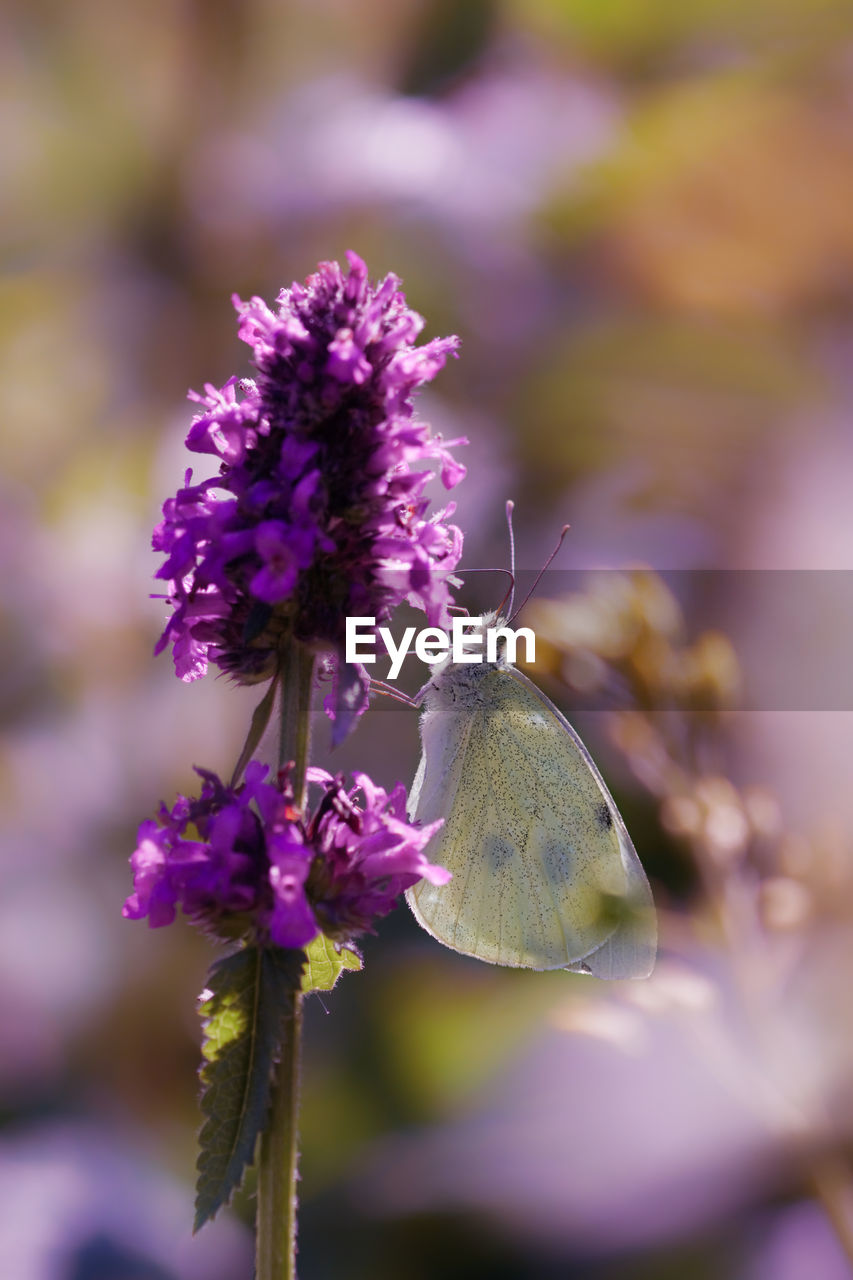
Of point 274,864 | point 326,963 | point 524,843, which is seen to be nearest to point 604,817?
point 524,843

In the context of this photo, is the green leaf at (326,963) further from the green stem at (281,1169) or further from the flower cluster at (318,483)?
the flower cluster at (318,483)

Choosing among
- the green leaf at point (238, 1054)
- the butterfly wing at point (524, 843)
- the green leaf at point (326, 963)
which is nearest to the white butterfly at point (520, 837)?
the butterfly wing at point (524, 843)

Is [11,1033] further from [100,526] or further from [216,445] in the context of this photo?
[216,445]

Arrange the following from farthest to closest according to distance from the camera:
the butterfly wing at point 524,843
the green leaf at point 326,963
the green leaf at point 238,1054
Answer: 1. the butterfly wing at point 524,843
2. the green leaf at point 326,963
3. the green leaf at point 238,1054

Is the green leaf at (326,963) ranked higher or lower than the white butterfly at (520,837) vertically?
lower

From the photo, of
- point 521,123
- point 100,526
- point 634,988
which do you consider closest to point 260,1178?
point 634,988

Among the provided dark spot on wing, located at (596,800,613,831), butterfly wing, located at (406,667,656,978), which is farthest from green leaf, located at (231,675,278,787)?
dark spot on wing, located at (596,800,613,831)

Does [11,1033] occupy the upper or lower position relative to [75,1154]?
upper

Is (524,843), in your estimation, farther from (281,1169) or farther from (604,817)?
(281,1169)
